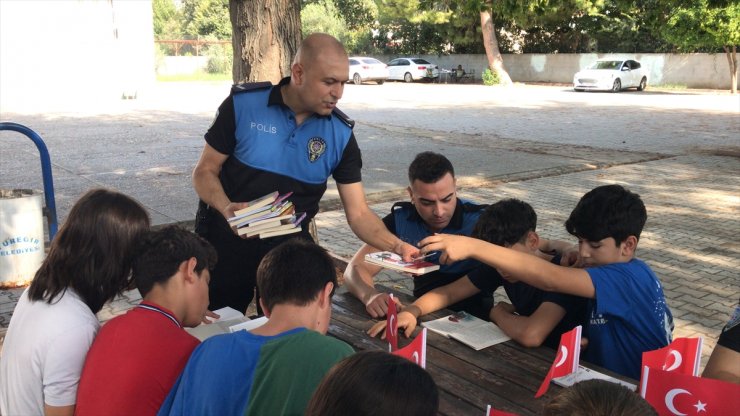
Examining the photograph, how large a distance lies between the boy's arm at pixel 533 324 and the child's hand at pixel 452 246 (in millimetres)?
333

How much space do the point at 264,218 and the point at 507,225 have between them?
1.04 metres

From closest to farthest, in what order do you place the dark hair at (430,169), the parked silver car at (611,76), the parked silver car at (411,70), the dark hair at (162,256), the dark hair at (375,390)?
the dark hair at (375,390), the dark hair at (162,256), the dark hair at (430,169), the parked silver car at (611,76), the parked silver car at (411,70)

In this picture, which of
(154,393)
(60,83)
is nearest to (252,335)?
(154,393)

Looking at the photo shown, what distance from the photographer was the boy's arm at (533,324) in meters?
2.59

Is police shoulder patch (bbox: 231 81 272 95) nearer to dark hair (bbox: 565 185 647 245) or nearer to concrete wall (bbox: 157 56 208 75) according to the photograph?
dark hair (bbox: 565 185 647 245)

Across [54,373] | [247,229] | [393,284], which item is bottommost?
[393,284]

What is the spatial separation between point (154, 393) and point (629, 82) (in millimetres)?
30452

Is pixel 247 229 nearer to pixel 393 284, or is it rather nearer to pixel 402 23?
pixel 393 284

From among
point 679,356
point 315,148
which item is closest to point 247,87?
point 315,148

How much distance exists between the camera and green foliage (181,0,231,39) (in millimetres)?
54906

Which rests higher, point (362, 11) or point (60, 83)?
point (362, 11)

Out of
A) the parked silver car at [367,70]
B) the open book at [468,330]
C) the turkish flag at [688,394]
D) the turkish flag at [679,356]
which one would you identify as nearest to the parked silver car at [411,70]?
the parked silver car at [367,70]

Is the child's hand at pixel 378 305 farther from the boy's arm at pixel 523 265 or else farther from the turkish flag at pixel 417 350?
the turkish flag at pixel 417 350

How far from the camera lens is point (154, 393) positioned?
2.02 meters
